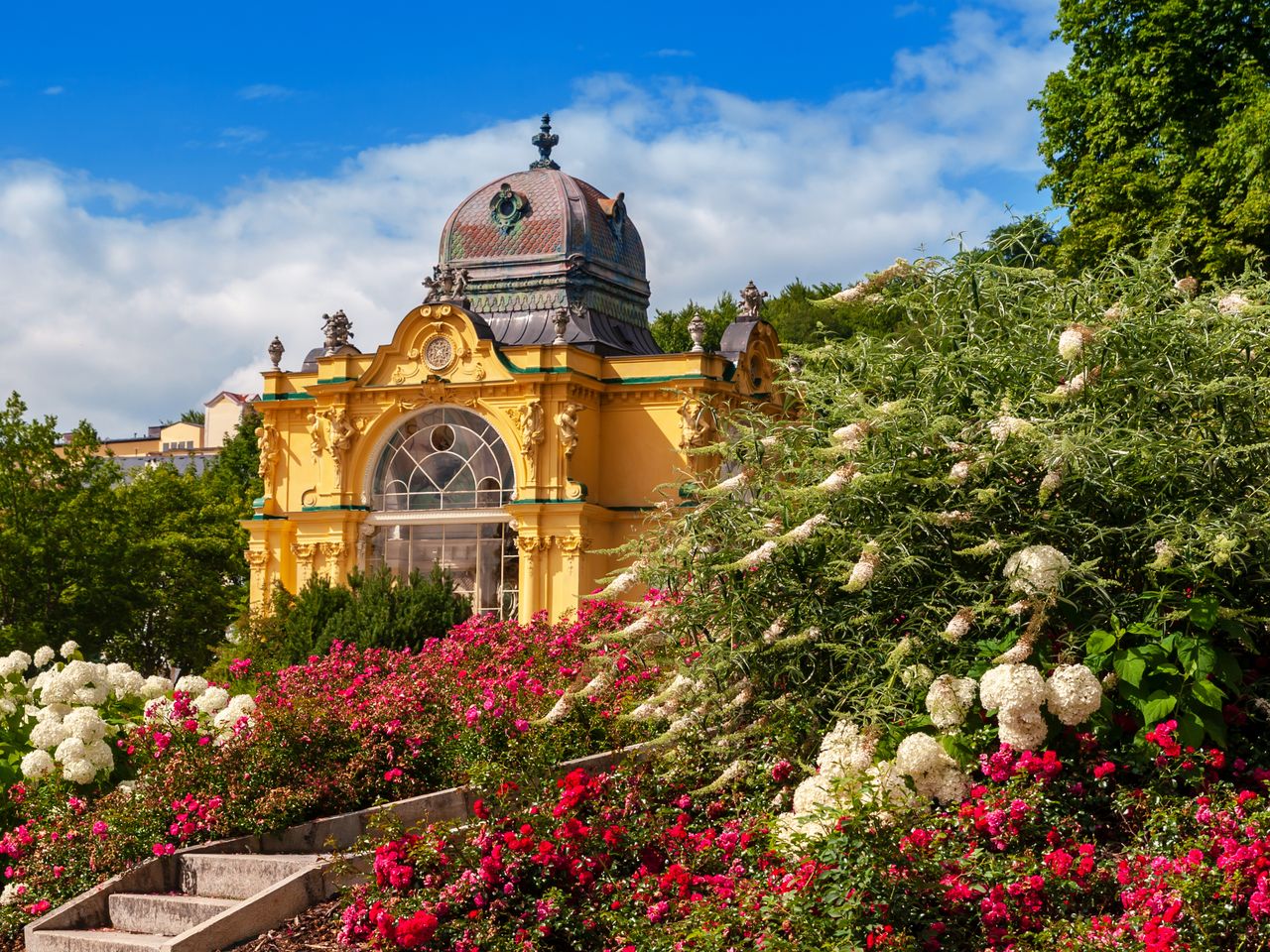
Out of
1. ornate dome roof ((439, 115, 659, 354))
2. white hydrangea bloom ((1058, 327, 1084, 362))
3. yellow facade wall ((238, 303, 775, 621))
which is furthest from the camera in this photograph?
ornate dome roof ((439, 115, 659, 354))

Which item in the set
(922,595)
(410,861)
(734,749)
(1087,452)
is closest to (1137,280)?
(1087,452)

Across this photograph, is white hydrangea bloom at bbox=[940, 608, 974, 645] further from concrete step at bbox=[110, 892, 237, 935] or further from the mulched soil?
concrete step at bbox=[110, 892, 237, 935]

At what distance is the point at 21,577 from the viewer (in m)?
35.6

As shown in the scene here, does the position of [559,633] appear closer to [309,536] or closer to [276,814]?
[276,814]

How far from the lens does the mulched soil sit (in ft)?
27.7

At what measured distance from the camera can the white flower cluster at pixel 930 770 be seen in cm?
802

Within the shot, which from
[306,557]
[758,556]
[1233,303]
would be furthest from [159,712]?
[306,557]

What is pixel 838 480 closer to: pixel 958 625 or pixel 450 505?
pixel 958 625

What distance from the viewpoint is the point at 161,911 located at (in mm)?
9406

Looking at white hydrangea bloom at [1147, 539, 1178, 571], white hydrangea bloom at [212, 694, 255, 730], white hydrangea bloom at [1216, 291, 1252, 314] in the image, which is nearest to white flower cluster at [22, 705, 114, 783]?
white hydrangea bloom at [212, 694, 255, 730]

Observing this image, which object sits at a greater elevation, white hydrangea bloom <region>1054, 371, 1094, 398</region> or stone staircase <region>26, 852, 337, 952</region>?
white hydrangea bloom <region>1054, 371, 1094, 398</region>

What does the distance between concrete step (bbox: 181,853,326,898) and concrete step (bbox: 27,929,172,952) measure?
485 mm

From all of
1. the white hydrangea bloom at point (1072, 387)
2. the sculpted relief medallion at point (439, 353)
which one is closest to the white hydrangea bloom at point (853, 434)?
the white hydrangea bloom at point (1072, 387)

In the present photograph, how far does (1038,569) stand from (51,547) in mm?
31802
